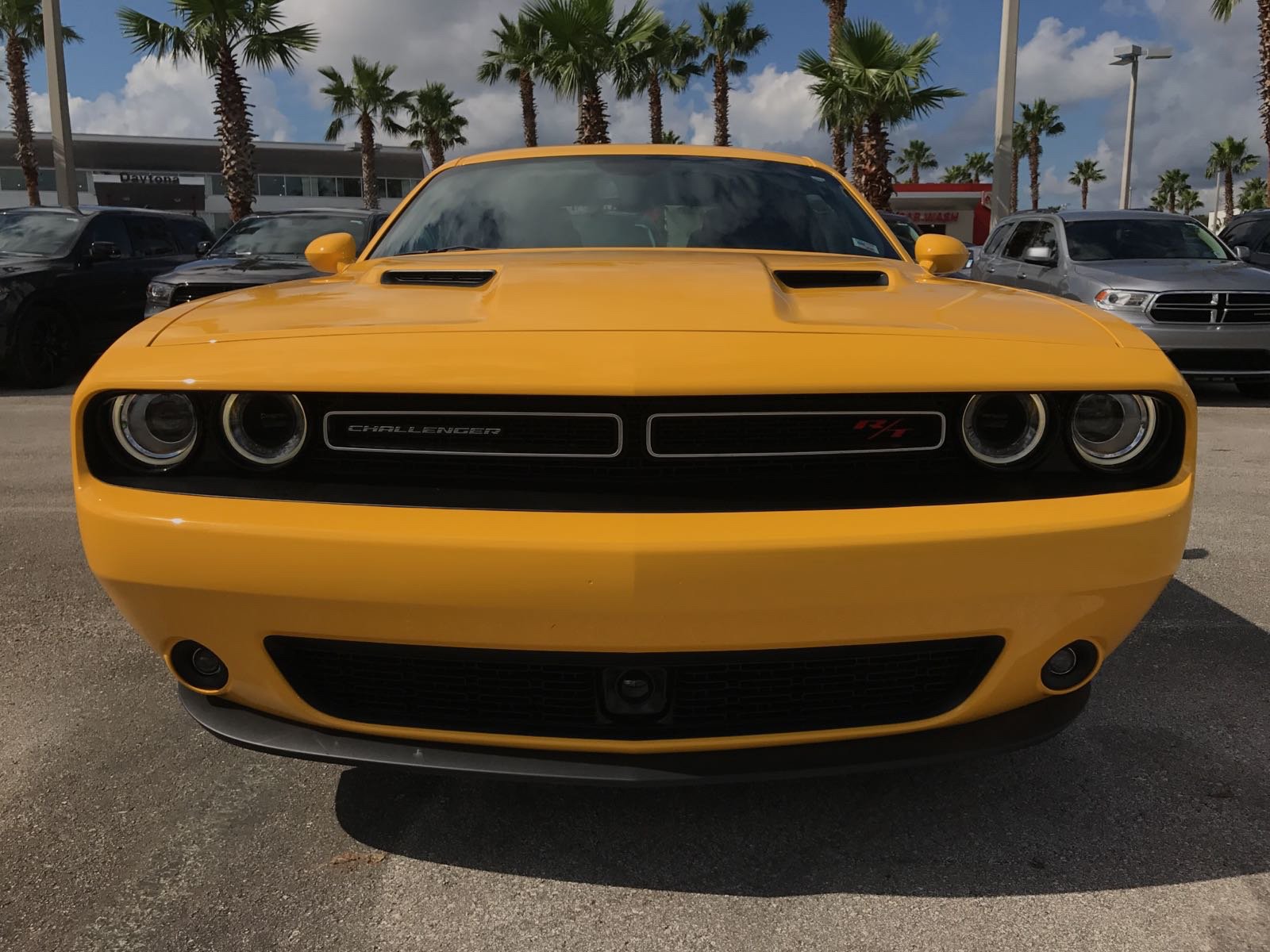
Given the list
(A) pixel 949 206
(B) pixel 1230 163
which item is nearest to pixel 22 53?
(A) pixel 949 206

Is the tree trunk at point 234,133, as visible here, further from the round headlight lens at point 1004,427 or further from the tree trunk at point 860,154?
the round headlight lens at point 1004,427

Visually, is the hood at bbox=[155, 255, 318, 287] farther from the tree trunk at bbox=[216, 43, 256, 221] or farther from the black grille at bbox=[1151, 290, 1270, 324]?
the tree trunk at bbox=[216, 43, 256, 221]

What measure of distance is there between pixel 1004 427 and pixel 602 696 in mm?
851

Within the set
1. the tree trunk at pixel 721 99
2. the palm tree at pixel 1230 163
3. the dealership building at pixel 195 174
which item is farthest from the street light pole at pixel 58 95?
the palm tree at pixel 1230 163

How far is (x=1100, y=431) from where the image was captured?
70.3 inches

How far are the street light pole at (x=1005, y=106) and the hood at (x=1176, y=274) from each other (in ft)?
16.7

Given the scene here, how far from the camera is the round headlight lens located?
1740 mm

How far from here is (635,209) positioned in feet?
9.97

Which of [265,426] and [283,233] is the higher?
[283,233]

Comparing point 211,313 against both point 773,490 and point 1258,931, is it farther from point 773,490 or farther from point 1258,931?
point 1258,931

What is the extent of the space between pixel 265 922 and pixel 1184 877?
1678mm

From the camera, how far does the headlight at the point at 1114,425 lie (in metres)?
1.77

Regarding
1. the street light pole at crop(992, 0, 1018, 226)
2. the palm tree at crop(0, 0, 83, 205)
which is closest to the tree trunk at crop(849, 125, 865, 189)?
the street light pole at crop(992, 0, 1018, 226)

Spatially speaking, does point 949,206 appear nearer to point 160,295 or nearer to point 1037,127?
point 1037,127
